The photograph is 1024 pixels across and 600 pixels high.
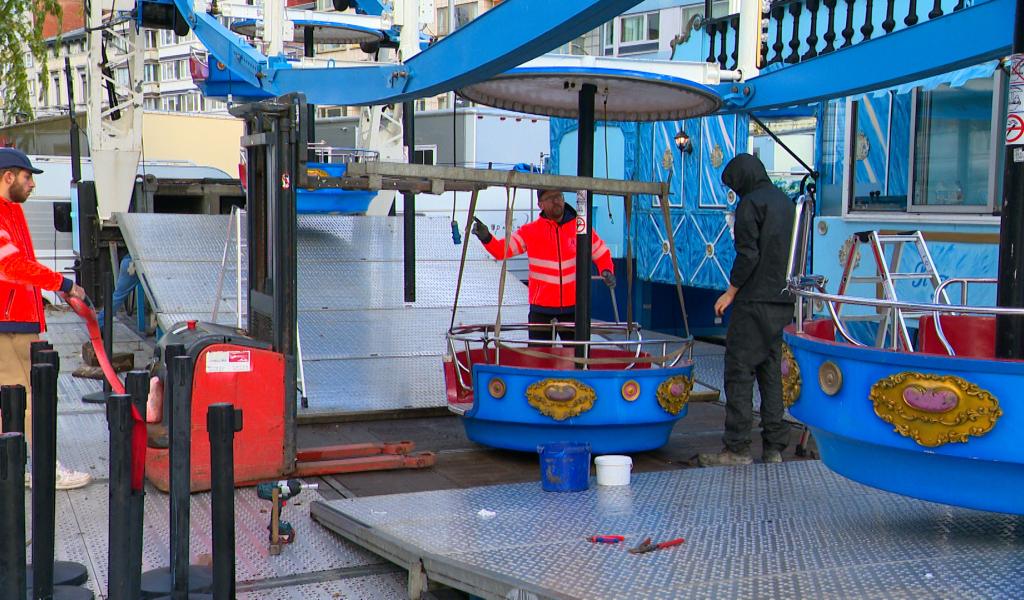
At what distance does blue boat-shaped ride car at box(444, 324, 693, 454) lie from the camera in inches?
291

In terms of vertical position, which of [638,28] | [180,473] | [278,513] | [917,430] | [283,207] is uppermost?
[638,28]

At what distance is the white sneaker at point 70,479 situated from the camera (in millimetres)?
6797

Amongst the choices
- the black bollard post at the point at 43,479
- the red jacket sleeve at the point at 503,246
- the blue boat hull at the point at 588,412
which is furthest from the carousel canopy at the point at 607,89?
the black bollard post at the point at 43,479

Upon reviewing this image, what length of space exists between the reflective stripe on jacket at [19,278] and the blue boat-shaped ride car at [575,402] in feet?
8.67

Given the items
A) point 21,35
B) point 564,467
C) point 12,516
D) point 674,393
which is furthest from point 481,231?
point 21,35

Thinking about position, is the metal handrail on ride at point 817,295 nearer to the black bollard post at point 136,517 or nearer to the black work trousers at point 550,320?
the black bollard post at point 136,517

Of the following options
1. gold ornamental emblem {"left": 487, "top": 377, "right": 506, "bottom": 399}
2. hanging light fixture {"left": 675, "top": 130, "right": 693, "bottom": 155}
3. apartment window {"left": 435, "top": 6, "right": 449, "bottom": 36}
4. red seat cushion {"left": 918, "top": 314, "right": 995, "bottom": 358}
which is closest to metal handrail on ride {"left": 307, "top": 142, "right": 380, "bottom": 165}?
hanging light fixture {"left": 675, "top": 130, "right": 693, "bottom": 155}

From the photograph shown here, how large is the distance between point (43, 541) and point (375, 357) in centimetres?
625

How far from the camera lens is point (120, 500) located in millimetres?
4133

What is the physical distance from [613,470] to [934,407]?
7.54 feet

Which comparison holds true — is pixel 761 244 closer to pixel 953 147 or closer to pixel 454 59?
pixel 454 59

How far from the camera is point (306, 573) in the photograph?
215 inches

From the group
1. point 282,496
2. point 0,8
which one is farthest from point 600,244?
point 0,8

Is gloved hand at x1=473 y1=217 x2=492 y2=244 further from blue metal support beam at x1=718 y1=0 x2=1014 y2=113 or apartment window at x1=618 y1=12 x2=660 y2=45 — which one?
apartment window at x1=618 y1=12 x2=660 y2=45
